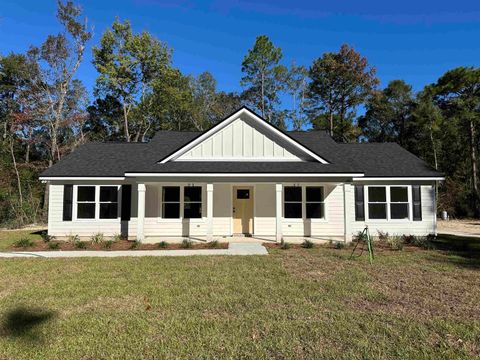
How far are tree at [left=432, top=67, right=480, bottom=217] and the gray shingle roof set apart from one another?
739 inches

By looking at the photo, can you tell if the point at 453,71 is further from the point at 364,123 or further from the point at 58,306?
the point at 58,306

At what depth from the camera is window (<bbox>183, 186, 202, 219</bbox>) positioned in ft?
47.5

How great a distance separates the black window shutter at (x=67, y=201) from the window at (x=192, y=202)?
195 inches

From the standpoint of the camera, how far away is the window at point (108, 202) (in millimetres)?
14157

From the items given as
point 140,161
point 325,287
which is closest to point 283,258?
point 325,287

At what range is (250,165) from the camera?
13258 millimetres

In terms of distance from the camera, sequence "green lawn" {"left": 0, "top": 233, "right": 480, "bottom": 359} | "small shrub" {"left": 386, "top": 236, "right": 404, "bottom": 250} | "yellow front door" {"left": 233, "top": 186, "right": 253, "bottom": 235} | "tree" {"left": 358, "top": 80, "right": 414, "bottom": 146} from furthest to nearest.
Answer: "tree" {"left": 358, "top": 80, "right": 414, "bottom": 146} → "yellow front door" {"left": 233, "top": 186, "right": 253, "bottom": 235} → "small shrub" {"left": 386, "top": 236, "right": 404, "bottom": 250} → "green lawn" {"left": 0, "top": 233, "right": 480, "bottom": 359}

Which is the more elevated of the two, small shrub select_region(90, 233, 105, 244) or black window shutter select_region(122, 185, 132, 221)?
black window shutter select_region(122, 185, 132, 221)

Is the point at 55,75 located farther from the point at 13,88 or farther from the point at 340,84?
the point at 340,84

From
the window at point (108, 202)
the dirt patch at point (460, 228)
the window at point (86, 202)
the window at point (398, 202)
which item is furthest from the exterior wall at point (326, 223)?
the window at point (86, 202)

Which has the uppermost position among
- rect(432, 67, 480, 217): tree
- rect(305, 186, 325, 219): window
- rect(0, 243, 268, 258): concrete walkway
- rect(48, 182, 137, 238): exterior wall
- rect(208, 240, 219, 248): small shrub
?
rect(432, 67, 480, 217): tree

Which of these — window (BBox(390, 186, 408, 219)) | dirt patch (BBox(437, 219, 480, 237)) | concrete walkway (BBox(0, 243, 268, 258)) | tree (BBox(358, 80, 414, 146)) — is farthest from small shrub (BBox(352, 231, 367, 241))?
tree (BBox(358, 80, 414, 146))

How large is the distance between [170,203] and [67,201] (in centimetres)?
448

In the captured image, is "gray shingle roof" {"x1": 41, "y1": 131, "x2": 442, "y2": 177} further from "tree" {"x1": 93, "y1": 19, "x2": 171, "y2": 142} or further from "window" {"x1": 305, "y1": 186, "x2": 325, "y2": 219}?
"tree" {"x1": 93, "y1": 19, "x2": 171, "y2": 142}
